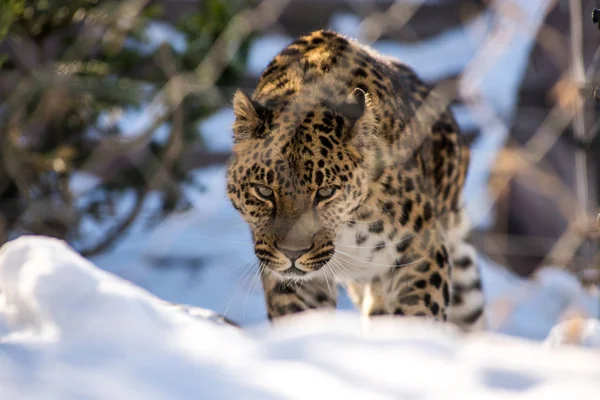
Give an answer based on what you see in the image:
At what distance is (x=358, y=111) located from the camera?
7.05 ft

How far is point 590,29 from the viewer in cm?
438

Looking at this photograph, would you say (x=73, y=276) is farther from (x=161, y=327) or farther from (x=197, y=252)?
(x=197, y=252)

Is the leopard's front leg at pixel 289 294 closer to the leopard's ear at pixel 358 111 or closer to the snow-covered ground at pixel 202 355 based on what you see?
the leopard's ear at pixel 358 111

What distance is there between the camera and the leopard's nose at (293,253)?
6.89 feet

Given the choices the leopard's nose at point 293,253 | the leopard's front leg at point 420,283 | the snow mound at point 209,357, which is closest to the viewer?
the snow mound at point 209,357

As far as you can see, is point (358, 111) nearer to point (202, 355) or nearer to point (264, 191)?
point (264, 191)

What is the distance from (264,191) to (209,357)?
967 mm

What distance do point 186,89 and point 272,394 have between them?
205 cm

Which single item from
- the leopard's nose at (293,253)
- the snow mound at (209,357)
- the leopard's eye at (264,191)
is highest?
the leopard's eye at (264,191)

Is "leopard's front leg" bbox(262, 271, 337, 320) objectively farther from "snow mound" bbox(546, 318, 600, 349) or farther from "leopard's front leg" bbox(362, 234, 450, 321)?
"snow mound" bbox(546, 318, 600, 349)

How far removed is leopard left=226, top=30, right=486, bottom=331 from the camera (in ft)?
6.91

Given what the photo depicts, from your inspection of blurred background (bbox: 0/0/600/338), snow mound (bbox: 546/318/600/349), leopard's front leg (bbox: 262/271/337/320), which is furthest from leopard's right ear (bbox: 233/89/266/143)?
snow mound (bbox: 546/318/600/349)

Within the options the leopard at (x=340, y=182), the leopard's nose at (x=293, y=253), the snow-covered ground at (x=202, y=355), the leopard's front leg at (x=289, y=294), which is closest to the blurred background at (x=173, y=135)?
the leopard's front leg at (x=289, y=294)

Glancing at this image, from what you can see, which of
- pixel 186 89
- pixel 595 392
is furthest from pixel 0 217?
pixel 595 392
